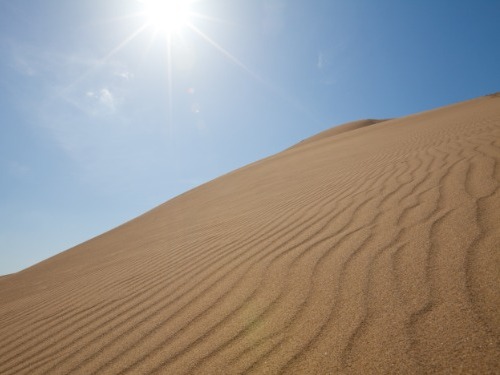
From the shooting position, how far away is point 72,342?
2.28 meters

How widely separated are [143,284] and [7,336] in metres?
1.28

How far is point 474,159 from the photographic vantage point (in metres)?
4.02

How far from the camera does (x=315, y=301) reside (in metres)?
1.84

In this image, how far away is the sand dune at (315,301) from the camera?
137 cm

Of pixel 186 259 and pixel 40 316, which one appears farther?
pixel 186 259

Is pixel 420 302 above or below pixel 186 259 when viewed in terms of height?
below

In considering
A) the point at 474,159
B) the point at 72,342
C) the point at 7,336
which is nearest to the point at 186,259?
the point at 72,342

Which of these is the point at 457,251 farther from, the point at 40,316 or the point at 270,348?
the point at 40,316

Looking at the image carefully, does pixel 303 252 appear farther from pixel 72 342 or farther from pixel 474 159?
pixel 474 159

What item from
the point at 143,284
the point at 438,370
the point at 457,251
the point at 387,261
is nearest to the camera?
the point at 438,370

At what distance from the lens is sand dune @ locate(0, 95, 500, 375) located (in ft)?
4.49

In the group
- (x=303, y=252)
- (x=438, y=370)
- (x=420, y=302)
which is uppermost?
(x=303, y=252)

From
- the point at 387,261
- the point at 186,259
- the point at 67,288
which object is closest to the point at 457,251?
the point at 387,261

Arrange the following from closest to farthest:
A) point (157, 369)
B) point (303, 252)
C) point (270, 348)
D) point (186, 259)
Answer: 1. point (270, 348)
2. point (157, 369)
3. point (303, 252)
4. point (186, 259)
